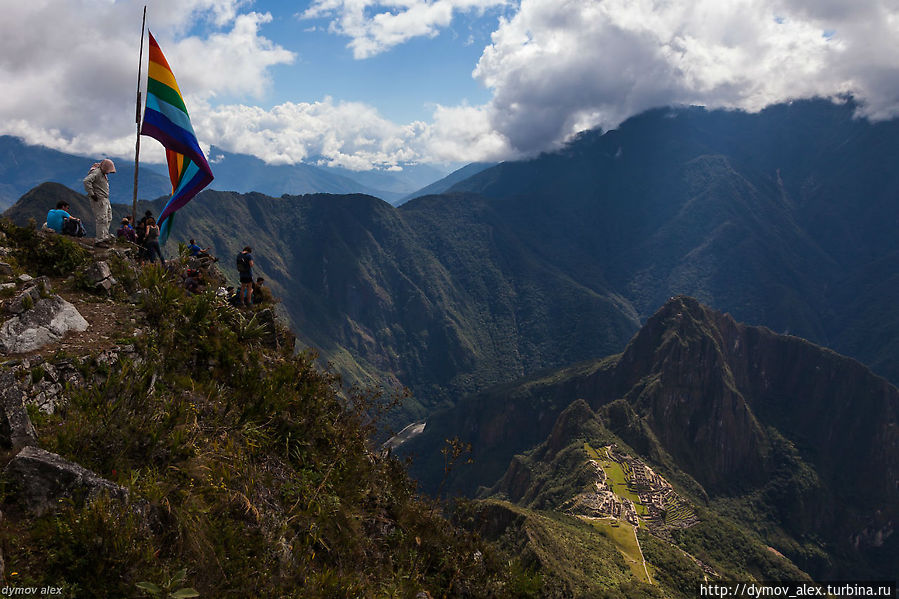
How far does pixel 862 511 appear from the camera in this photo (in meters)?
144

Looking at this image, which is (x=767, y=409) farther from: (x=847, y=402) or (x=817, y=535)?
(x=817, y=535)

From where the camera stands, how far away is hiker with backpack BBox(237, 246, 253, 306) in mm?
14500

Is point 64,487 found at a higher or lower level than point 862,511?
higher

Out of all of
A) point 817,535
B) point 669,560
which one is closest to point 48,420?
point 669,560

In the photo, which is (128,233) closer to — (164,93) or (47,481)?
(164,93)

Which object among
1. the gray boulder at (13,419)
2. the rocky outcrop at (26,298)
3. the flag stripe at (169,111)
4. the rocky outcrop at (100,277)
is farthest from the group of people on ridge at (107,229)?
the gray boulder at (13,419)

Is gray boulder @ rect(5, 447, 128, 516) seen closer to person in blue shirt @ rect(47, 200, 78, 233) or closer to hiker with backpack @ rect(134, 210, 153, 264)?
hiker with backpack @ rect(134, 210, 153, 264)

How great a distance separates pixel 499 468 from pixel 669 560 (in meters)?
118

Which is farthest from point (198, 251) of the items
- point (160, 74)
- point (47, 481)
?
point (47, 481)

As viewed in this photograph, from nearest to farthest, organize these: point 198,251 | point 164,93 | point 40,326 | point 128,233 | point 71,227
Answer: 1. point 40,326
2. point 164,93
3. point 71,227
4. point 128,233
5. point 198,251

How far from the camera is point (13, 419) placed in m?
5.55

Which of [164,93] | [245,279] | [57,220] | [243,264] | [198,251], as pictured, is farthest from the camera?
[243,264]

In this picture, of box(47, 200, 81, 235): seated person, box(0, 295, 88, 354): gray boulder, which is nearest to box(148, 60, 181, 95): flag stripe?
box(47, 200, 81, 235): seated person

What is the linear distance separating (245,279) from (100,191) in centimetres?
470
